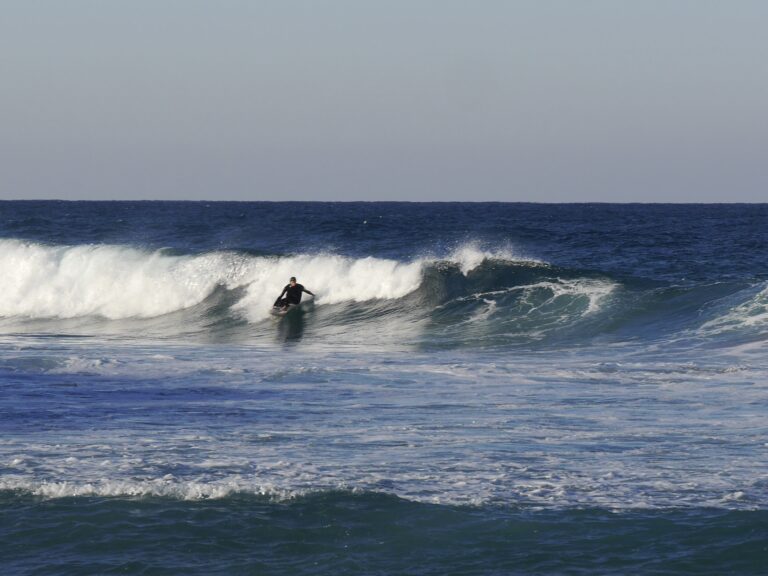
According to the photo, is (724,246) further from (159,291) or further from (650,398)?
(650,398)

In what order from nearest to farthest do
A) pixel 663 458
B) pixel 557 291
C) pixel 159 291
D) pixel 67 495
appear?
1. pixel 67 495
2. pixel 663 458
3. pixel 557 291
4. pixel 159 291

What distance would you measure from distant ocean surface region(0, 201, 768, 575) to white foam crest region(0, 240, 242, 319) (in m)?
2.80

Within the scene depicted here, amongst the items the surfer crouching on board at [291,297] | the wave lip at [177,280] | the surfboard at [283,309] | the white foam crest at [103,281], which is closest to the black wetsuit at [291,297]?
the surfer crouching on board at [291,297]

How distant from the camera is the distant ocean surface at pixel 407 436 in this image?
26.8ft

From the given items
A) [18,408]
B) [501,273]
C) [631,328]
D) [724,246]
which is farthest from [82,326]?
[724,246]

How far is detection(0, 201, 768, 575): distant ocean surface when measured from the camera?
816 cm

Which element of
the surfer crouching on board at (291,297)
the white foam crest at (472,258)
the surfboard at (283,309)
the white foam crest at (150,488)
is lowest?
the white foam crest at (150,488)

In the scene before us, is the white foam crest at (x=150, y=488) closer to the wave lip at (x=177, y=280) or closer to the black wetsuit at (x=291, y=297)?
the black wetsuit at (x=291, y=297)

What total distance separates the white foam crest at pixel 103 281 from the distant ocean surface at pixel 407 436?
9.19 feet

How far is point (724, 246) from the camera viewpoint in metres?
45.8

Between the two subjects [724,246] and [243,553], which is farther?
[724,246]

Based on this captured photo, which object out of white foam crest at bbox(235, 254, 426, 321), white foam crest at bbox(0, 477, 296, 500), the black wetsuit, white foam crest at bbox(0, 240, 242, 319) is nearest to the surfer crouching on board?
the black wetsuit

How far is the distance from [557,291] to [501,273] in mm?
3037

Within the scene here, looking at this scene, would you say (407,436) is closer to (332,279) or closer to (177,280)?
(332,279)
